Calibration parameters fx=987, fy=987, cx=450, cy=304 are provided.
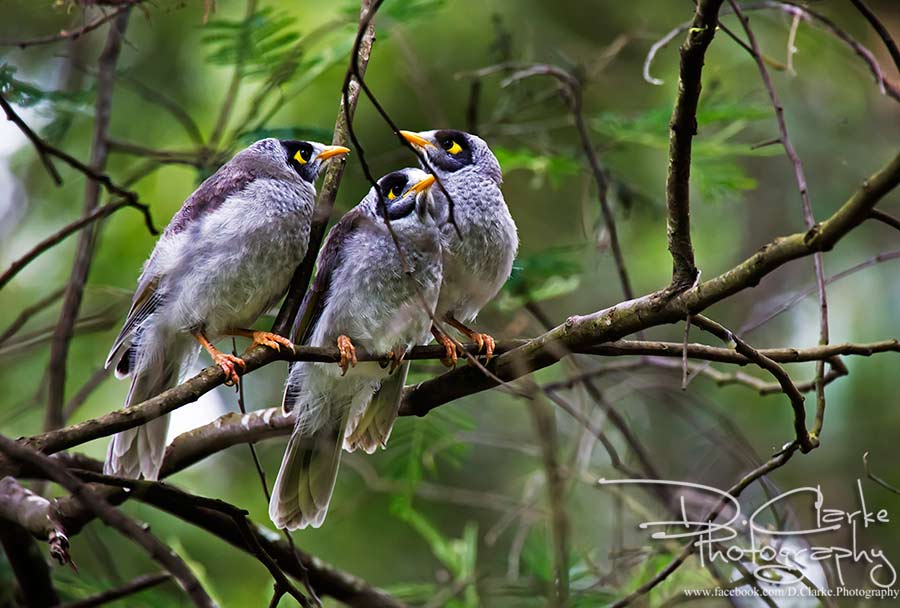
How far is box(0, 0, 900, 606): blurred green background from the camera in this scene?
4477 mm

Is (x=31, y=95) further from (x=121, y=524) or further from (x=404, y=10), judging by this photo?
(x=121, y=524)

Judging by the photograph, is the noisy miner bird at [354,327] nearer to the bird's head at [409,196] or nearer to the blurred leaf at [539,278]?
the bird's head at [409,196]

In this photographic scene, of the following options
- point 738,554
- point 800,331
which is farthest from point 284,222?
point 800,331

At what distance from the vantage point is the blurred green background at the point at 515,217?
14.7ft

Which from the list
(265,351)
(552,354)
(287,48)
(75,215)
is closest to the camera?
(552,354)

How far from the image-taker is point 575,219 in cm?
713

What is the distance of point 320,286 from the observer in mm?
3723

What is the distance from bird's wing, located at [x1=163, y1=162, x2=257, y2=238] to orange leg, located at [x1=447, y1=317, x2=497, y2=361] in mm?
956

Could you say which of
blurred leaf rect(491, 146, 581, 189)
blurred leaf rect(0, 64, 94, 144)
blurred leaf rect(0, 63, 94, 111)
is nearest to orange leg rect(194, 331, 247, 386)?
blurred leaf rect(0, 63, 94, 111)

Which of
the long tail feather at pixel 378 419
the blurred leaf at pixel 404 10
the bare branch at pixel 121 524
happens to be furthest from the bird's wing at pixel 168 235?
the bare branch at pixel 121 524

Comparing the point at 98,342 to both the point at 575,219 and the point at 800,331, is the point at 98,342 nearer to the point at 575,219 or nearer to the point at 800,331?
the point at 575,219

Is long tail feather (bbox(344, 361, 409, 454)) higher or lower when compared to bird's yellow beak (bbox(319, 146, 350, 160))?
lower

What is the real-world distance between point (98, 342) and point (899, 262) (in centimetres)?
558
